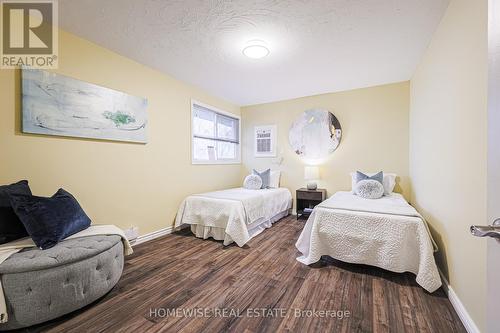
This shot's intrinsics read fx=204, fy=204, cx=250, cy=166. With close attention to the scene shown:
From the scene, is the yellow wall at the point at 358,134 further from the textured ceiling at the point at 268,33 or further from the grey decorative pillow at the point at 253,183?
the grey decorative pillow at the point at 253,183

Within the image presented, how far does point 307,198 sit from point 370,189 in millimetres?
1119

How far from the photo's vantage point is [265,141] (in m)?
4.64

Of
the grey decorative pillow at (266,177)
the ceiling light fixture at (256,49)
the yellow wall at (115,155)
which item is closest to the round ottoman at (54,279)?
the yellow wall at (115,155)

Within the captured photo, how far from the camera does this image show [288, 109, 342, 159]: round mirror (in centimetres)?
390

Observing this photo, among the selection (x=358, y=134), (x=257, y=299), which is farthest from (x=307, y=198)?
(x=257, y=299)

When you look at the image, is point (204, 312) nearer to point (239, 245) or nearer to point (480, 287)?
point (239, 245)

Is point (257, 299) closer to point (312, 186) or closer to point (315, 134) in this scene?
point (312, 186)

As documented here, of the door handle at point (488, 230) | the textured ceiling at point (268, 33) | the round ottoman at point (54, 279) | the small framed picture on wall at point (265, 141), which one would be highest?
the textured ceiling at point (268, 33)

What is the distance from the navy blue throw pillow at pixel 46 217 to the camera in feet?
4.97

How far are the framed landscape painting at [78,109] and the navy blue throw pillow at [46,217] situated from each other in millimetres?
751

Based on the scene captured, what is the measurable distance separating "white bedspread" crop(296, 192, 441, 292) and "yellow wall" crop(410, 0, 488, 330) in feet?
0.56

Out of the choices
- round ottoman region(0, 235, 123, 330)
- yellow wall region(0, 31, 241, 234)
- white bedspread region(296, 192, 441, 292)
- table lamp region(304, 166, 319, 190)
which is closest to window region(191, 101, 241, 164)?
yellow wall region(0, 31, 241, 234)

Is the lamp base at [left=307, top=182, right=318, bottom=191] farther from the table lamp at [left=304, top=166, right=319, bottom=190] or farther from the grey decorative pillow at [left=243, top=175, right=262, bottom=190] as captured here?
the grey decorative pillow at [left=243, top=175, right=262, bottom=190]

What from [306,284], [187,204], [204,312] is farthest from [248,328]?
[187,204]
